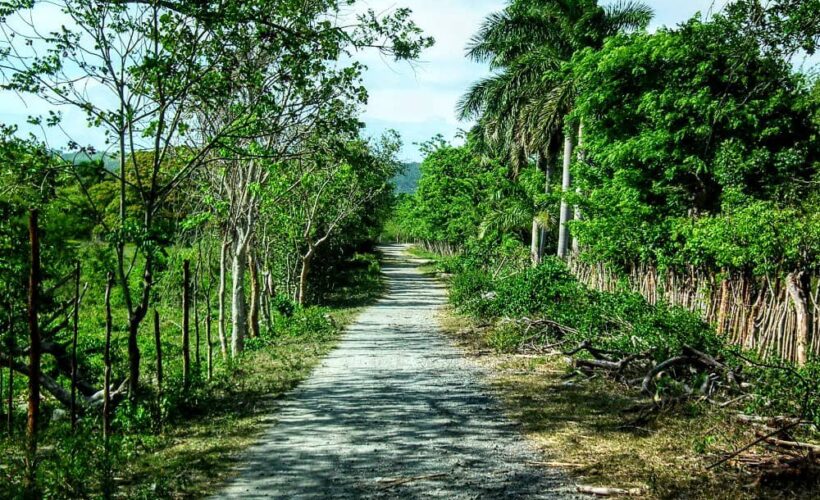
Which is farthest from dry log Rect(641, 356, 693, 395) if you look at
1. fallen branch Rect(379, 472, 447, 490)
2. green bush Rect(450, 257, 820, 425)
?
fallen branch Rect(379, 472, 447, 490)

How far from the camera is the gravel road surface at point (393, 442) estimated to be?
588 cm

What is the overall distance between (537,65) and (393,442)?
1788 cm

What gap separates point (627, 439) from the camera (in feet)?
23.5

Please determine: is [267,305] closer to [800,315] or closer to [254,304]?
[254,304]

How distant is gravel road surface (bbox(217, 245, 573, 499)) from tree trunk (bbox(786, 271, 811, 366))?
14.9 ft

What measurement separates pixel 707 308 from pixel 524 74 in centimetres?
1281

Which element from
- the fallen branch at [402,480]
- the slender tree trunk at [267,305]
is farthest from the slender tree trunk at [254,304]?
the fallen branch at [402,480]

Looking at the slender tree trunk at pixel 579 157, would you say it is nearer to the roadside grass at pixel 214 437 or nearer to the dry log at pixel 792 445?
the roadside grass at pixel 214 437

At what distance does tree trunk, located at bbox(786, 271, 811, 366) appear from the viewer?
9242 mm

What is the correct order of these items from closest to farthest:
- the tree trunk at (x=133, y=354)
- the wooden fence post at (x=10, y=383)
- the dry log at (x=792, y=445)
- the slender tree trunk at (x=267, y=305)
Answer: the dry log at (x=792, y=445), the wooden fence post at (x=10, y=383), the tree trunk at (x=133, y=354), the slender tree trunk at (x=267, y=305)

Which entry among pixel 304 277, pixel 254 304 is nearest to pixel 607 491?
pixel 254 304

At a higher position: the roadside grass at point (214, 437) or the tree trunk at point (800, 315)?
the tree trunk at point (800, 315)

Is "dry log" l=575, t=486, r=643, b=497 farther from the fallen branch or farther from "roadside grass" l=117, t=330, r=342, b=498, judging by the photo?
"roadside grass" l=117, t=330, r=342, b=498

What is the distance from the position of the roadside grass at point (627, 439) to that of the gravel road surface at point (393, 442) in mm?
356
